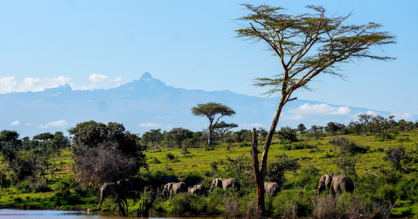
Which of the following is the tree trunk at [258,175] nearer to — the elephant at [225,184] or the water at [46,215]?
the water at [46,215]

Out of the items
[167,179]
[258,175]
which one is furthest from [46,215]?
[258,175]

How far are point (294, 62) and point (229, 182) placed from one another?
9954mm

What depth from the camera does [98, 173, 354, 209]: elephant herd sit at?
881 inches

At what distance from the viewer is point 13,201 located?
2686cm

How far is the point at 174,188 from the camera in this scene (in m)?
26.1

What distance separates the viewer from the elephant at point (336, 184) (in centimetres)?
2220

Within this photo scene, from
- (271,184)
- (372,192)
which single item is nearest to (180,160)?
(271,184)

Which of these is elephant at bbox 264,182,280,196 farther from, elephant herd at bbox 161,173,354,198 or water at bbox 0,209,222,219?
water at bbox 0,209,222,219

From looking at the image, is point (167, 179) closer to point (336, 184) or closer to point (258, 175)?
point (258, 175)

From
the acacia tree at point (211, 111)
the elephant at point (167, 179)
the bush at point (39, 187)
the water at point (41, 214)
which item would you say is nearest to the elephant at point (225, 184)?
the elephant at point (167, 179)

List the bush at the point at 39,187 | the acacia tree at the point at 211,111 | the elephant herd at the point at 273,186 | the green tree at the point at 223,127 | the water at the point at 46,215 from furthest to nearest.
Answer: the green tree at the point at 223,127, the acacia tree at the point at 211,111, the bush at the point at 39,187, the elephant herd at the point at 273,186, the water at the point at 46,215

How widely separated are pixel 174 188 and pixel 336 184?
10175mm

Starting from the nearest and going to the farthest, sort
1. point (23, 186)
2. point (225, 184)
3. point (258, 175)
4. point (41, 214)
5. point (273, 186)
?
point (258, 175) < point (41, 214) < point (273, 186) < point (225, 184) < point (23, 186)

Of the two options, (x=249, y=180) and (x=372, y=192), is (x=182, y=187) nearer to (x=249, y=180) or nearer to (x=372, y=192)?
(x=249, y=180)
